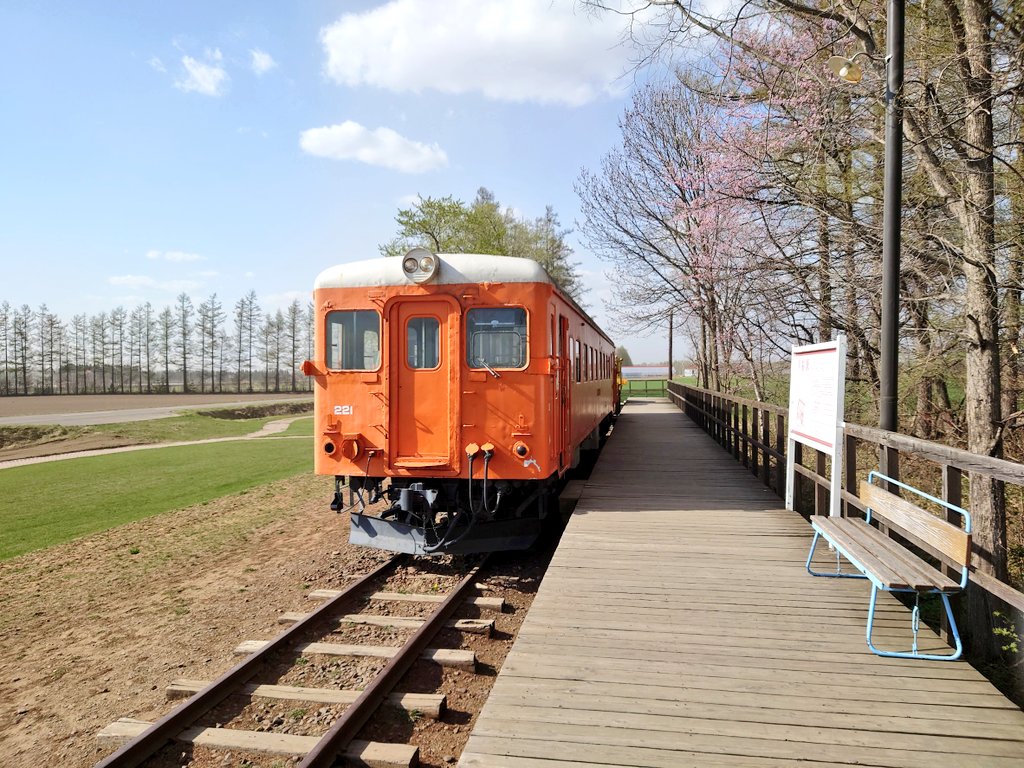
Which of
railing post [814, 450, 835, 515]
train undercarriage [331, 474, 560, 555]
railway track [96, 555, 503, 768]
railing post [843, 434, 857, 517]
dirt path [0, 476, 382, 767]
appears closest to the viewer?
railway track [96, 555, 503, 768]

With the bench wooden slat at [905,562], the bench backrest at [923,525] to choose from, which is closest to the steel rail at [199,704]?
the bench wooden slat at [905,562]

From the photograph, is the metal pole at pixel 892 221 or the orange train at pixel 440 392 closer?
the metal pole at pixel 892 221

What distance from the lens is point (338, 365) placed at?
22.7 feet

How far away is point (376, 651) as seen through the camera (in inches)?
192

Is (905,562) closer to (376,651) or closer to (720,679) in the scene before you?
(720,679)

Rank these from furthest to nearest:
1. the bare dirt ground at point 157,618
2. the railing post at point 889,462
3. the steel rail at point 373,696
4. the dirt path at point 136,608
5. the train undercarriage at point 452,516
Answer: the train undercarriage at point 452,516 → the railing post at point 889,462 → the dirt path at point 136,608 → the bare dirt ground at point 157,618 → the steel rail at point 373,696

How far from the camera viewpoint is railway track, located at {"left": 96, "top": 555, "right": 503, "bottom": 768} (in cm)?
354

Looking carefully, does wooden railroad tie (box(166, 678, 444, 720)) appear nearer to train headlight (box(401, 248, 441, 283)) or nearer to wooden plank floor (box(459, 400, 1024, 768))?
wooden plank floor (box(459, 400, 1024, 768))

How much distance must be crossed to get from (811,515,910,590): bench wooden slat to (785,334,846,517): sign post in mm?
789

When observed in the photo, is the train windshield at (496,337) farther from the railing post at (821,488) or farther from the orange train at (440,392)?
the railing post at (821,488)

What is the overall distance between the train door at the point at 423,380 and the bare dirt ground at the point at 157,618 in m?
1.63

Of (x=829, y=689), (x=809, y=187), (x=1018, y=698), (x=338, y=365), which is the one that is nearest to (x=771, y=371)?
(x=809, y=187)

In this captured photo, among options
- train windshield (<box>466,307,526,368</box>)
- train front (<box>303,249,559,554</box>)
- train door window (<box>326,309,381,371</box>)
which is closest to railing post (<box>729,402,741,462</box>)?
train front (<box>303,249,559,554</box>)

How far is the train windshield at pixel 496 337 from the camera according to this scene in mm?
6617
